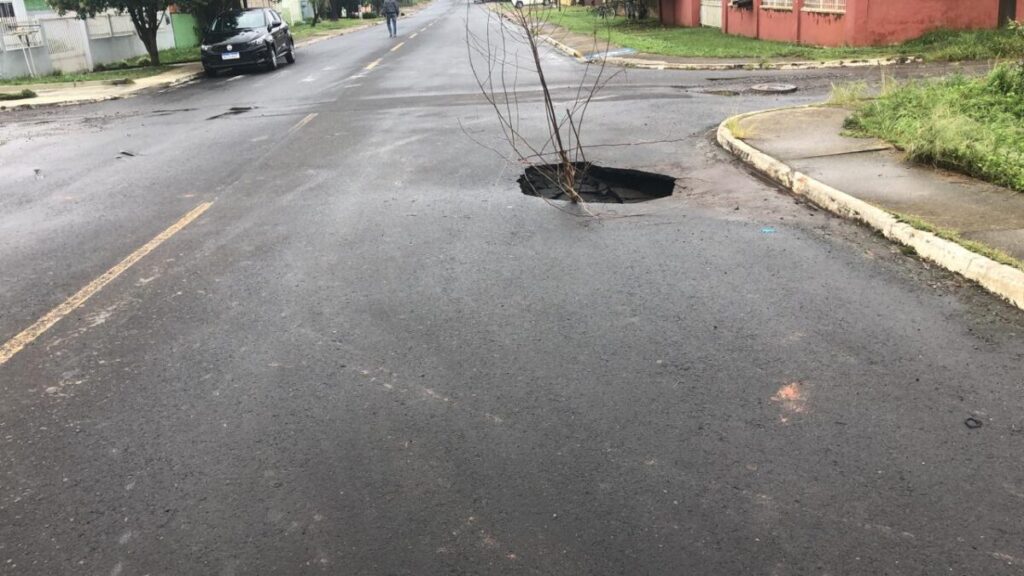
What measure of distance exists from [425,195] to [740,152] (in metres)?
3.72

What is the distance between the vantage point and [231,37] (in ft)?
77.3

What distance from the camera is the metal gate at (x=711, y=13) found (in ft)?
97.8

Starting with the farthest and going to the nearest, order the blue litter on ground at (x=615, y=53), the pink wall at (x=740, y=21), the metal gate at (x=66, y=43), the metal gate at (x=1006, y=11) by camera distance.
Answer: the metal gate at (x=66, y=43), the pink wall at (x=740, y=21), the blue litter on ground at (x=615, y=53), the metal gate at (x=1006, y=11)

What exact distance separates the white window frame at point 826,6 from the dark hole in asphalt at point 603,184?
45.9 feet

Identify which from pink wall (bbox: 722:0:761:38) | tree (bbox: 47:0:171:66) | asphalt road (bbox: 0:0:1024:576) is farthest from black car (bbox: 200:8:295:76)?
asphalt road (bbox: 0:0:1024:576)

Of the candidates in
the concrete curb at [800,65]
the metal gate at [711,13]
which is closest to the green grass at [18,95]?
the concrete curb at [800,65]

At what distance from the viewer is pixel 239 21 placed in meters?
24.8

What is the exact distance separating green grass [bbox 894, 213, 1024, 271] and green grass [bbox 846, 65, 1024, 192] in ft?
4.95

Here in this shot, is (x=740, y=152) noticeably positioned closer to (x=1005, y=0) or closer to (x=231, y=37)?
(x=1005, y=0)

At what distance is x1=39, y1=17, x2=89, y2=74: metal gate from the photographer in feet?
85.1

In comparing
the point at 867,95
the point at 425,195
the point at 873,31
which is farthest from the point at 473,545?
the point at 873,31

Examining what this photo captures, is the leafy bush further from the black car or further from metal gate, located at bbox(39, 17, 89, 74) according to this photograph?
metal gate, located at bbox(39, 17, 89, 74)

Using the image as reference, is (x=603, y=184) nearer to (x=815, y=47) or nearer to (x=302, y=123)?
(x=302, y=123)

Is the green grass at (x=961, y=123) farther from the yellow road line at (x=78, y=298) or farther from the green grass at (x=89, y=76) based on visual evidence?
the green grass at (x=89, y=76)
